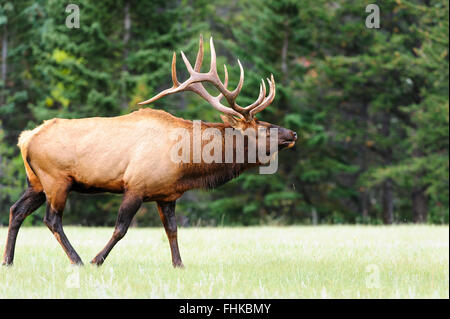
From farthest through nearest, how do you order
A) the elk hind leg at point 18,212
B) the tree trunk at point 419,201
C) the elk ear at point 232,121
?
the tree trunk at point 419,201
the elk ear at point 232,121
the elk hind leg at point 18,212

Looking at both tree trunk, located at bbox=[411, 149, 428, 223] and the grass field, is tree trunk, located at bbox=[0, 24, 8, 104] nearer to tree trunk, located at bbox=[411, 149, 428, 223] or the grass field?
the grass field

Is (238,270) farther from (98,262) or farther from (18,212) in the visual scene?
(18,212)

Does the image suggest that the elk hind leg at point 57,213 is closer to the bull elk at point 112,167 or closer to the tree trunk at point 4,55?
the bull elk at point 112,167

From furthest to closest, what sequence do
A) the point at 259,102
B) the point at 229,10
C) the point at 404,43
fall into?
the point at 229,10, the point at 404,43, the point at 259,102

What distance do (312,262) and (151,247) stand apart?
2.58 meters

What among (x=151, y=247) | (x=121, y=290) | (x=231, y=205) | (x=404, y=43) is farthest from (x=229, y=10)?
(x=121, y=290)

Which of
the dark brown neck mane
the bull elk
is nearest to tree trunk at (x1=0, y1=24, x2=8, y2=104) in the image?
the bull elk

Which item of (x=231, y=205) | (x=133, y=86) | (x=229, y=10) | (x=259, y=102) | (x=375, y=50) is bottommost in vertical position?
(x=231, y=205)

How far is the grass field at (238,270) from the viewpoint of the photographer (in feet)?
14.8

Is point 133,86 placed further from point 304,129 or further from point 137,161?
point 137,161

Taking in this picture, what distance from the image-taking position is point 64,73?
1898cm

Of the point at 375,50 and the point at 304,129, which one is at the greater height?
the point at 375,50

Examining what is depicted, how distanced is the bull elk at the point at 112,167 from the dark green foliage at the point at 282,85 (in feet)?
35.3

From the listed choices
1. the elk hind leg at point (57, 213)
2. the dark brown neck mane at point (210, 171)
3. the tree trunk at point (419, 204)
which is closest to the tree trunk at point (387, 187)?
the tree trunk at point (419, 204)
